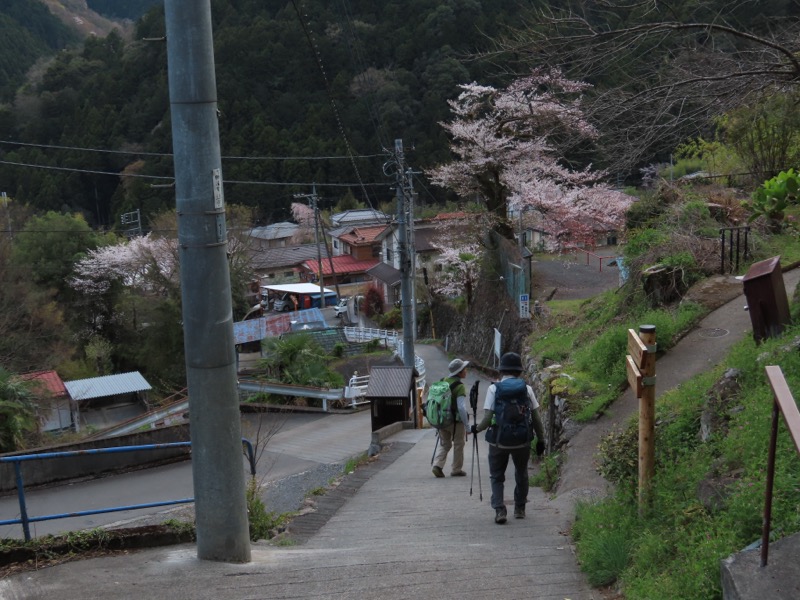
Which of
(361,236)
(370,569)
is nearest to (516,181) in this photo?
(370,569)

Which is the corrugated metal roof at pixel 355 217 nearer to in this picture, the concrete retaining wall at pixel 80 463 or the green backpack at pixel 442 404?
the concrete retaining wall at pixel 80 463

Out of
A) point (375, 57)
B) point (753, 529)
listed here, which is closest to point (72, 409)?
point (753, 529)

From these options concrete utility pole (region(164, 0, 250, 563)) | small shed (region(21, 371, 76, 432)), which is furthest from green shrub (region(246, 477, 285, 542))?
small shed (region(21, 371, 76, 432))

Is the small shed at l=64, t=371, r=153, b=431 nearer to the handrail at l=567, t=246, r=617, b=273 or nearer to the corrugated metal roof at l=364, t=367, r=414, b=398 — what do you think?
the corrugated metal roof at l=364, t=367, r=414, b=398

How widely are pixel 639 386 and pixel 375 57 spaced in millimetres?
49887

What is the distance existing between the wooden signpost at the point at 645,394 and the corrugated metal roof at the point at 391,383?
417 inches

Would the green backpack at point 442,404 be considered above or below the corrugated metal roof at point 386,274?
below

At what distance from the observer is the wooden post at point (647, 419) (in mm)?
5375

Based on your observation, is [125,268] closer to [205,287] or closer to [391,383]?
[391,383]

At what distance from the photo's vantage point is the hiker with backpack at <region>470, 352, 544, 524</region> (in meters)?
6.44

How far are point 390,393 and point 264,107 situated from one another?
41.5m

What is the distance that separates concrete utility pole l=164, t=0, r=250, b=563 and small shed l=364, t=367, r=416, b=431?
11.0 metres

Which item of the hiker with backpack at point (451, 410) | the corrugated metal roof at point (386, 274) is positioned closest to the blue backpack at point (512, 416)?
the hiker with backpack at point (451, 410)

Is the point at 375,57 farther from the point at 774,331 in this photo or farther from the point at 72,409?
the point at 774,331
